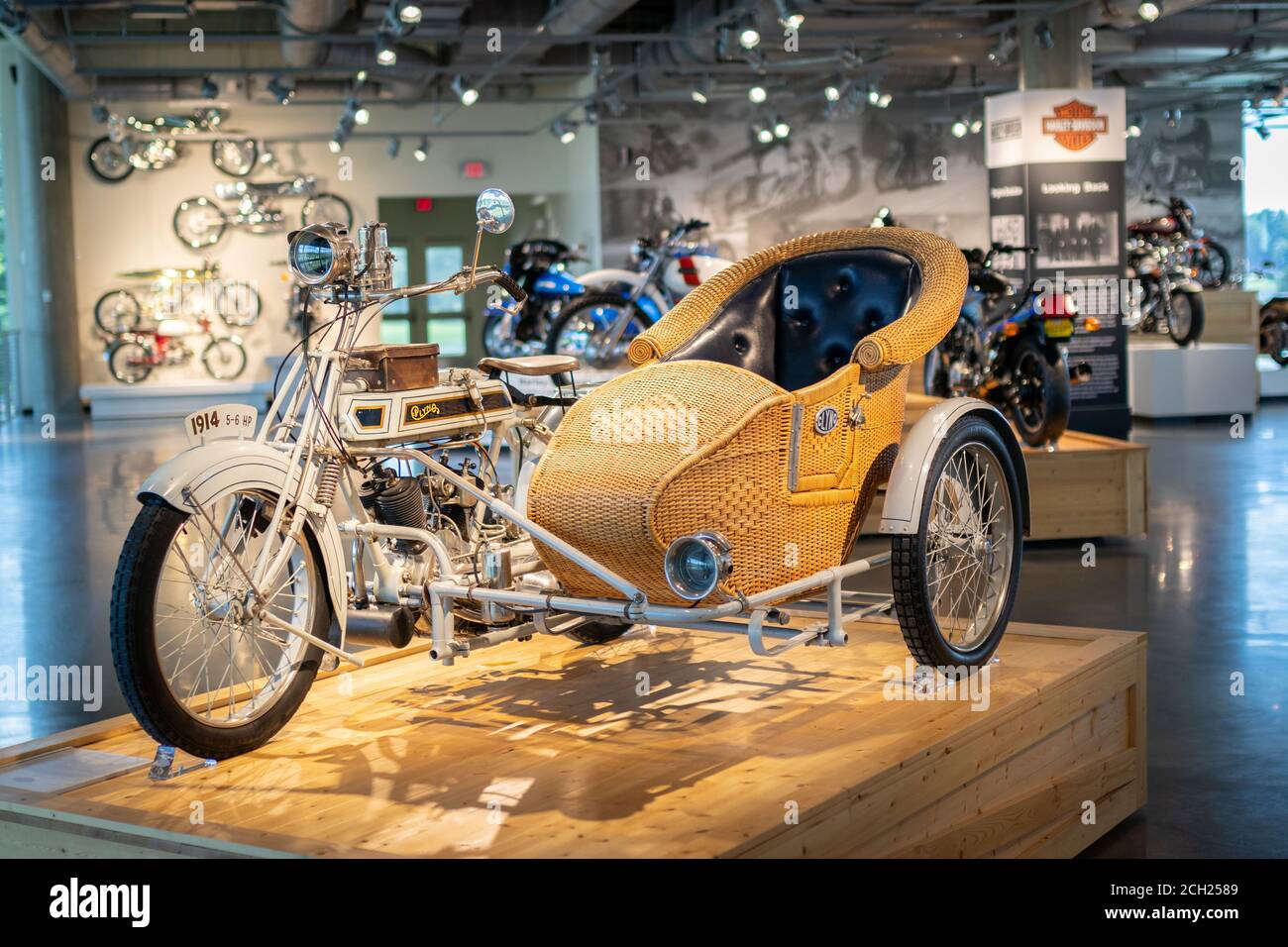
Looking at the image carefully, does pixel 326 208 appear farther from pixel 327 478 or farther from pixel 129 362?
pixel 327 478

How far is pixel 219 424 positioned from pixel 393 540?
0.47m

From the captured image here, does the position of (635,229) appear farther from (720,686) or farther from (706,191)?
(720,686)

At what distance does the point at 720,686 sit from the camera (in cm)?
389

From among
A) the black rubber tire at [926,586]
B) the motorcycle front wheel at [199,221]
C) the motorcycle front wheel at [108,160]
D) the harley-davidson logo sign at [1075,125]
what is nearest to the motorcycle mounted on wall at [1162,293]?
the harley-davidson logo sign at [1075,125]

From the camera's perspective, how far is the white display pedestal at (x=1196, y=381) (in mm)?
13055

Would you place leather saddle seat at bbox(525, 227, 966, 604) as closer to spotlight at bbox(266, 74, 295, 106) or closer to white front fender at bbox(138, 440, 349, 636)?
white front fender at bbox(138, 440, 349, 636)

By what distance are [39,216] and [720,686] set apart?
16373 millimetres

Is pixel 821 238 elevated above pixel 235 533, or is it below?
above

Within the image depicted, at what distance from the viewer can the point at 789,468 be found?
3.25m

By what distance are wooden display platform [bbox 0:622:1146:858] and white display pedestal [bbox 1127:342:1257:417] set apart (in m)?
9.63

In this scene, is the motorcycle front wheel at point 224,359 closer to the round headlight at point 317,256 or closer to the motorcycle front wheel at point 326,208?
the motorcycle front wheel at point 326,208

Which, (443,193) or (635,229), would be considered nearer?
(635,229)
